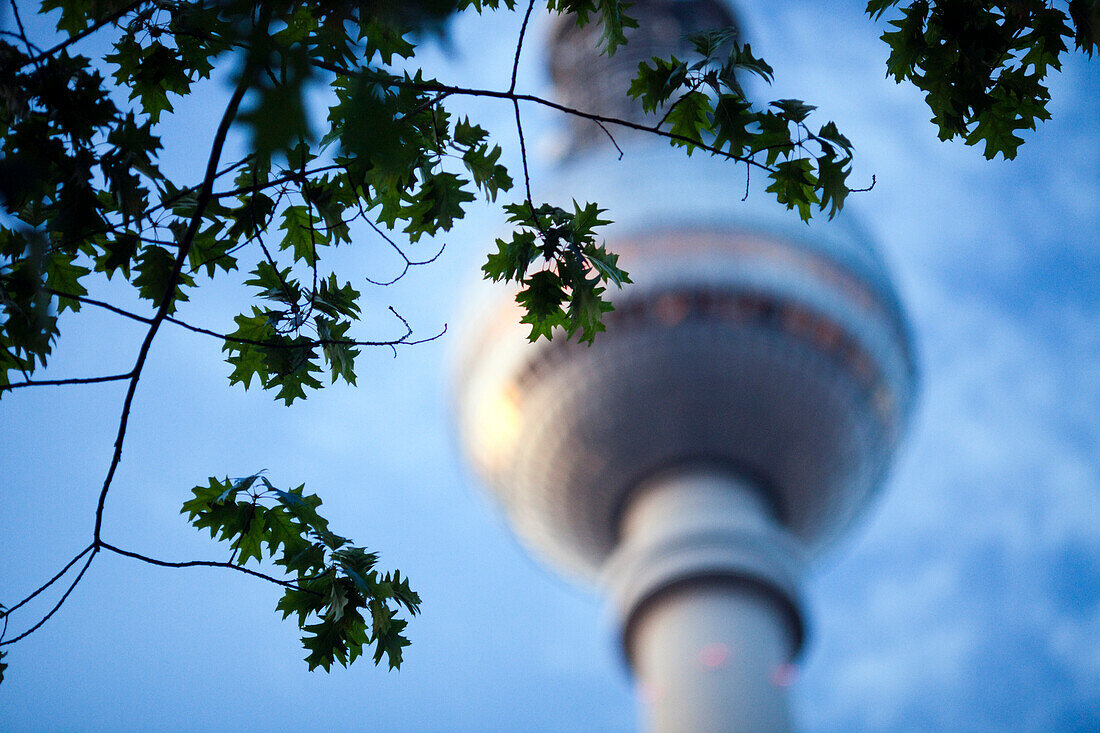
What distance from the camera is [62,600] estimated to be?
11.5 feet

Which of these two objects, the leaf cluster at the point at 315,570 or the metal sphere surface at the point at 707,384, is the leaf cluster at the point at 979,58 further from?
the metal sphere surface at the point at 707,384

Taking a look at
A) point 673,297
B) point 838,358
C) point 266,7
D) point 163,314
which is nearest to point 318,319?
point 163,314

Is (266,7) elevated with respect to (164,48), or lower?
lower

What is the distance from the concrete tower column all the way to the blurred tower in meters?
0.04

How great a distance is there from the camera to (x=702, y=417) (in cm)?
2369

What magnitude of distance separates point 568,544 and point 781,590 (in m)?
6.26

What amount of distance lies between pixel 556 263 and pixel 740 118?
2.85ft

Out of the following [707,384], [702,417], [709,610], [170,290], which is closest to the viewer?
[170,290]

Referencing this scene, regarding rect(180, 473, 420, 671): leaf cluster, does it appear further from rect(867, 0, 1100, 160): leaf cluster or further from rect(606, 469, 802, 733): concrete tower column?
rect(606, 469, 802, 733): concrete tower column

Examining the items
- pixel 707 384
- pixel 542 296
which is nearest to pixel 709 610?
pixel 707 384

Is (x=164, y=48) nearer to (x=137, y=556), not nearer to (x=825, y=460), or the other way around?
(x=137, y=556)

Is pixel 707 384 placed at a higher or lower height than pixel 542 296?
higher

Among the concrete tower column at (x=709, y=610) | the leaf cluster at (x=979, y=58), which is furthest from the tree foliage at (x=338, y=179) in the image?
the concrete tower column at (x=709, y=610)

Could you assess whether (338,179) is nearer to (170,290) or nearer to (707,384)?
(170,290)
